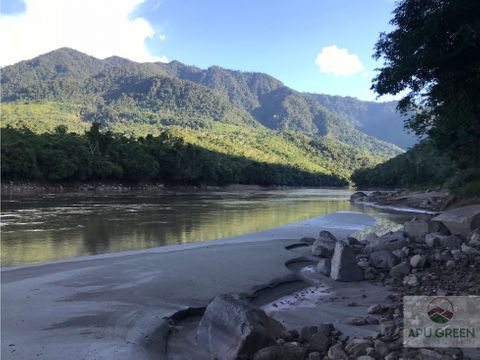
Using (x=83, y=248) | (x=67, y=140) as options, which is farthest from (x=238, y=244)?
(x=67, y=140)

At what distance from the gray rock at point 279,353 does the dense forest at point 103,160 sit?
2687 inches

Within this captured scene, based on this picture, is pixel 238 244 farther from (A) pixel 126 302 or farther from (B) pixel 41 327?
(B) pixel 41 327

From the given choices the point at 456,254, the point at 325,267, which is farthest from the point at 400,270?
the point at 325,267

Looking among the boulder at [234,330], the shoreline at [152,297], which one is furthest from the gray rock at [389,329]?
the boulder at [234,330]

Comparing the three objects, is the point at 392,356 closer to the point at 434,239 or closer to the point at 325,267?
the point at 325,267

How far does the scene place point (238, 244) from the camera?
2031 centimetres

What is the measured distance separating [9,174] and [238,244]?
2428 inches

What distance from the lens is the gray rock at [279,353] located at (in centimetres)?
670

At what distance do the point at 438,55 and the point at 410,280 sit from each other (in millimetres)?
9397

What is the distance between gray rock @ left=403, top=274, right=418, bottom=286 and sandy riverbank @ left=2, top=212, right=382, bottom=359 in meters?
3.46

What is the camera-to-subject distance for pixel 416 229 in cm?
1995

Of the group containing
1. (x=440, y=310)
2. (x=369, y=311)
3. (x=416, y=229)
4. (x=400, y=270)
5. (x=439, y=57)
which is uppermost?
(x=439, y=57)

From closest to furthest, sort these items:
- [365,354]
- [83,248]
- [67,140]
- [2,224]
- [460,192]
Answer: [365,354], [83,248], [2,224], [460,192], [67,140]
